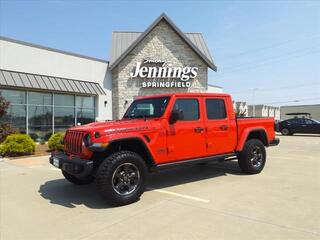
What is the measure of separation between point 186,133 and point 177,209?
6.15 ft

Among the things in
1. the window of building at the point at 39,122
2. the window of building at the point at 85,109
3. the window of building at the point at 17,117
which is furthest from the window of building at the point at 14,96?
the window of building at the point at 85,109

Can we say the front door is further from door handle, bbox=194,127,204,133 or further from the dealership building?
the dealership building

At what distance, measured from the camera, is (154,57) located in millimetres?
20828

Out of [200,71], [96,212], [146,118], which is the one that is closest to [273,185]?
[146,118]

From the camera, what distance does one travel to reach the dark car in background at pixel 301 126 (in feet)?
81.1

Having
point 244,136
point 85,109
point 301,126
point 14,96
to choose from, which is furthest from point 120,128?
point 301,126

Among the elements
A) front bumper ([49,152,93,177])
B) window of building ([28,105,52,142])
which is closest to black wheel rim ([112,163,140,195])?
front bumper ([49,152,93,177])

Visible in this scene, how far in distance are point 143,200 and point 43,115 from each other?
13.0 m

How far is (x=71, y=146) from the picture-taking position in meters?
6.15

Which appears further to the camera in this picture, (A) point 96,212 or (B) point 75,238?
(A) point 96,212

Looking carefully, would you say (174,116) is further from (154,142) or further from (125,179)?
(125,179)

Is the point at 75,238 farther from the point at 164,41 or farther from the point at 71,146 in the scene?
the point at 164,41

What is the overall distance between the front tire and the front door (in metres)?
0.85

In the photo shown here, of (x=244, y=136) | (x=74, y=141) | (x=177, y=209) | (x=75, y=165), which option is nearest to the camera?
(x=177, y=209)
